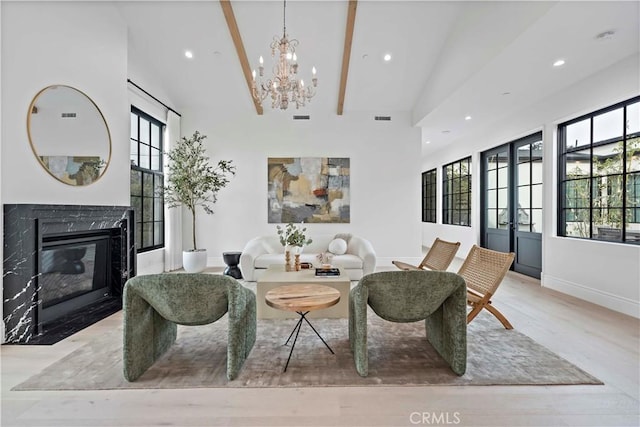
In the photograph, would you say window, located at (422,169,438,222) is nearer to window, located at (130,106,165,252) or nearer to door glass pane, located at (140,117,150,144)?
window, located at (130,106,165,252)

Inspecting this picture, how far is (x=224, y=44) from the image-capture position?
→ 4875 millimetres

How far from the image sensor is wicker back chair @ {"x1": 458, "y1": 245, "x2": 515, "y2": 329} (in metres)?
2.79

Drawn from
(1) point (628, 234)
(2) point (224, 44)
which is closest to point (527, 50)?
(1) point (628, 234)

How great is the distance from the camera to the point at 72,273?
3441 millimetres

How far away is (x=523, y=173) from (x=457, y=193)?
7.61ft

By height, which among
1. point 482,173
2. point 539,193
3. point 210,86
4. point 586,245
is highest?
point 210,86

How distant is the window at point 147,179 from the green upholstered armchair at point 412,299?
14.8 ft

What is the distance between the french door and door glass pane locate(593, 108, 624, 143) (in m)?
1.02

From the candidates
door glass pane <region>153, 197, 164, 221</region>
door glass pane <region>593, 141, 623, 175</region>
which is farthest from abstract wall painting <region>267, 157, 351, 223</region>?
door glass pane <region>593, 141, 623, 175</region>

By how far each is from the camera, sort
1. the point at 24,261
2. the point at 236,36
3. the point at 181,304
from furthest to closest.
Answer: the point at 236,36 → the point at 24,261 → the point at 181,304

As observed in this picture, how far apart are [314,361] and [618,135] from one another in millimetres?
4581

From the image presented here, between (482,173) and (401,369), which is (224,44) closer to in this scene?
(401,369)

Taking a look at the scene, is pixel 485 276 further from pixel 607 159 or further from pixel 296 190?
pixel 296 190

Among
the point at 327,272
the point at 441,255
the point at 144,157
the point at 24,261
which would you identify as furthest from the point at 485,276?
the point at 144,157
